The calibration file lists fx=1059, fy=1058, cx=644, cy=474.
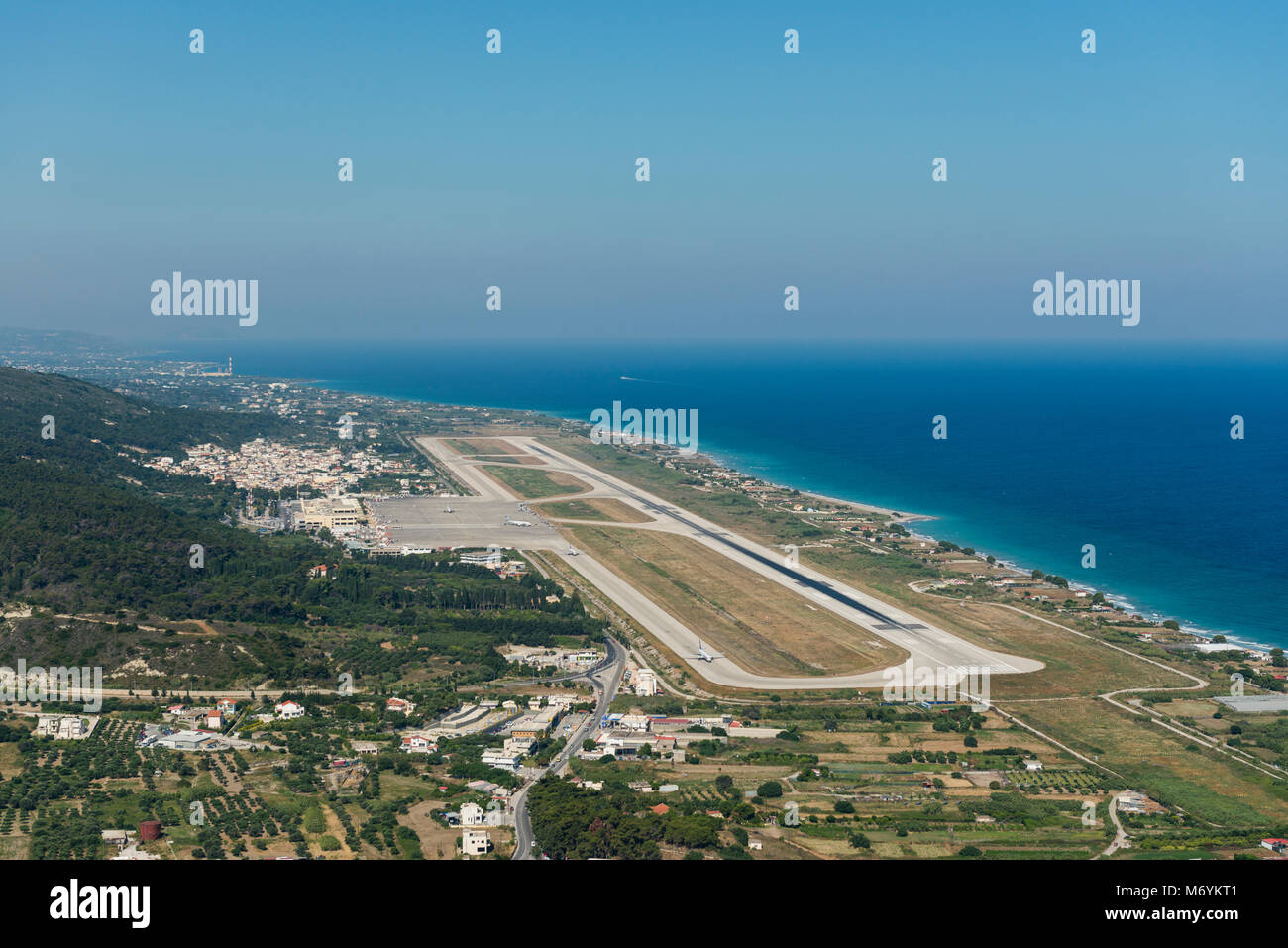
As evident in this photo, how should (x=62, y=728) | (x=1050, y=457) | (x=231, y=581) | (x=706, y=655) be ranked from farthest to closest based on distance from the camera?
(x=1050, y=457)
(x=231, y=581)
(x=706, y=655)
(x=62, y=728)

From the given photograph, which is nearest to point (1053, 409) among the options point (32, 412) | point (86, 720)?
point (32, 412)

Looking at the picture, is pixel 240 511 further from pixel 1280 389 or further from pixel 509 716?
pixel 1280 389

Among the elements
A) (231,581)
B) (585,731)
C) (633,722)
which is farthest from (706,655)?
(231,581)

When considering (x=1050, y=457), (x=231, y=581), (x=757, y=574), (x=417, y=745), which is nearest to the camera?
(x=417, y=745)

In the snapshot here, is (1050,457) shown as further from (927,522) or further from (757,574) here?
(757,574)
